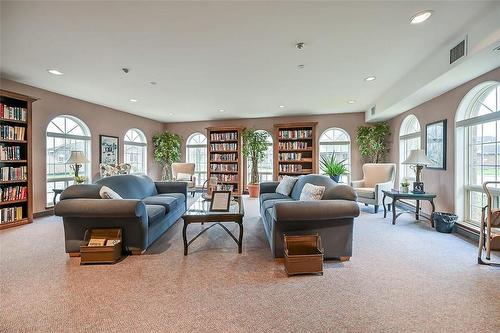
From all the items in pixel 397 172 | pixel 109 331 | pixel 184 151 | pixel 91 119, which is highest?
pixel 91 119

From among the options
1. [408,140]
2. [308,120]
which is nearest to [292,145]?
[308,120]

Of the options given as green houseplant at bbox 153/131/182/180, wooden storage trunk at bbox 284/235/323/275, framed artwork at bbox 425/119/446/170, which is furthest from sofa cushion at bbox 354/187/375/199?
green houseplant at bbox 153/131/182/180

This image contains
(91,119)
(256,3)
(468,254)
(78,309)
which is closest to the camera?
(78,309)

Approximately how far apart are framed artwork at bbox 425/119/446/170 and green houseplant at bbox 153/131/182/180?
6.78m

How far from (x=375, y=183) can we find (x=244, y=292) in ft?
15.1

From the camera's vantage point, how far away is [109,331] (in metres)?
1.62

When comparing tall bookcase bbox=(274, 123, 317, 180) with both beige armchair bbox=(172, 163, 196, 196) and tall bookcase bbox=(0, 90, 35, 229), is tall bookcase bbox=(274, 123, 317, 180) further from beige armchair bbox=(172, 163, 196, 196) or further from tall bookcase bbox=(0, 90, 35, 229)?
tall bookcase bbox=(0, 90, 35, 229)

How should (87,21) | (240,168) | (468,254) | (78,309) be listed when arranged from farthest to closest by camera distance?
(240,168) < (468,254) < (87,21) < (78,309)

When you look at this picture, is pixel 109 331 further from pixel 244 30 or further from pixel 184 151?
pixel 184 151

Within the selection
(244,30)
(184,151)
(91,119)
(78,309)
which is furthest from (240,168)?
(78,309)

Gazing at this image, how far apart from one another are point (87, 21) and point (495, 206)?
5.44 metres

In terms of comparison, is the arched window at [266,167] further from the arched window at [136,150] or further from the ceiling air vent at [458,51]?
the ceiling air vent at [458,51]

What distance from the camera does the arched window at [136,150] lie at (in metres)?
7.09

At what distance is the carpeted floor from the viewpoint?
1701 millimetres
